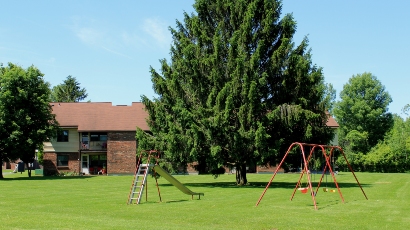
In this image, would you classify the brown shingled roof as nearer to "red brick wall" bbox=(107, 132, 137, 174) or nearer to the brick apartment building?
the brick apartment building

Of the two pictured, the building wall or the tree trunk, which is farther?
the building wall

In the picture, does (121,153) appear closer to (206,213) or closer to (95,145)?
(95,145)

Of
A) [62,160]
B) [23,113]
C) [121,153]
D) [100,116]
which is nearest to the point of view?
[23,113]

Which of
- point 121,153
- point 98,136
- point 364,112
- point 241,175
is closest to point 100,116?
point 98,136

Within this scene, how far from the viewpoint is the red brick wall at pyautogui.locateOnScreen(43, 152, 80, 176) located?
57.6 m

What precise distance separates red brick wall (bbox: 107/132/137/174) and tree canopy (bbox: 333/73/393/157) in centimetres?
4062

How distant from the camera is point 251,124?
31531 mm

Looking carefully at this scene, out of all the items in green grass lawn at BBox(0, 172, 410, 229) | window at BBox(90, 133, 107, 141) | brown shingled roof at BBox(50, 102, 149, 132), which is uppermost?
brown shingled roof at BBox(50, 102, 149, 132)

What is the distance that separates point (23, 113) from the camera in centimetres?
4800

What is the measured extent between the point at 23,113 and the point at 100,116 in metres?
12.1

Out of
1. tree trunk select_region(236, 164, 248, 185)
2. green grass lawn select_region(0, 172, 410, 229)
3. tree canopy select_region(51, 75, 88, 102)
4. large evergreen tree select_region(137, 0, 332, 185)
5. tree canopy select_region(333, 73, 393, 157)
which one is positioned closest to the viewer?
green grass lawn select_region(0, 172, 410, 229)

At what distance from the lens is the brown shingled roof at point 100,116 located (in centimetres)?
5678

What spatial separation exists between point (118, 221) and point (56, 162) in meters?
45.2

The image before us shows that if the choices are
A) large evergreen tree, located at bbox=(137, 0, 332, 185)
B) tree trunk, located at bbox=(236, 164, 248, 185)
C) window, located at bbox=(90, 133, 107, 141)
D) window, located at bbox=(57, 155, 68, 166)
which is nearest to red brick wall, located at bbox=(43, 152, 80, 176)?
window, located at bbox=(57, 155, 68, 166)
